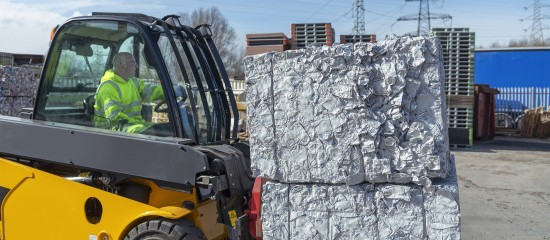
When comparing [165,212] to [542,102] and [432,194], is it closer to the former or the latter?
[432,194]

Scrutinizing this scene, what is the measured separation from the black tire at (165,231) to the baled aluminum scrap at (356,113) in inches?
35.4

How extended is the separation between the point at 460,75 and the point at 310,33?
183 inches

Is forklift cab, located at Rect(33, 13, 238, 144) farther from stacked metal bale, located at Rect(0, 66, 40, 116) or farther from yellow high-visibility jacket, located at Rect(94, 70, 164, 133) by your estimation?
stacked metal bale, located at Rect(0, 66, 40, 116)

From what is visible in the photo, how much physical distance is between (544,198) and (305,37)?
8.04 m

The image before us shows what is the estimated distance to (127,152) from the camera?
12.7ft

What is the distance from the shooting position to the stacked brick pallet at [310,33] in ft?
48.7

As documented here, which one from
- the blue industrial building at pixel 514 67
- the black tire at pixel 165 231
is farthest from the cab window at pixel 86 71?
the blue industrial building at pixel 514 67

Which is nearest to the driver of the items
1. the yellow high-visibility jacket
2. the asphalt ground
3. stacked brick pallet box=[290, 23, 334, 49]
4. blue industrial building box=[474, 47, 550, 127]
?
the yellow high-visibility jacket

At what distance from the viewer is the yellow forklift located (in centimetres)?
382

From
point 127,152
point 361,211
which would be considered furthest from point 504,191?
point 127,152

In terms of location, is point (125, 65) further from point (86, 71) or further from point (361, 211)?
point (361, 211)

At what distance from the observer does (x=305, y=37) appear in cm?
1509

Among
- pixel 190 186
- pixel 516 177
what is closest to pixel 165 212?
pixel 190 186

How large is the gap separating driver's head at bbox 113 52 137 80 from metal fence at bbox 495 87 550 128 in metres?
20.7
